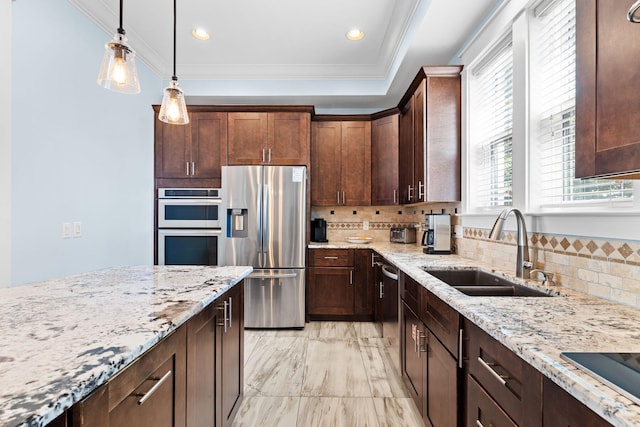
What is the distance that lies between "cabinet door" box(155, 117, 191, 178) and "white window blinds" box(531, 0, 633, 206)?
10.9ft

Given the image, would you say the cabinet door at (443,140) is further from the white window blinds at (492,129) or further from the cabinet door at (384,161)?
the cabinet door at (384,161)

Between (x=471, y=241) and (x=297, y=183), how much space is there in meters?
1.81

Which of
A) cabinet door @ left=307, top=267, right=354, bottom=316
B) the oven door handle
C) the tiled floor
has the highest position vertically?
the oven door handle

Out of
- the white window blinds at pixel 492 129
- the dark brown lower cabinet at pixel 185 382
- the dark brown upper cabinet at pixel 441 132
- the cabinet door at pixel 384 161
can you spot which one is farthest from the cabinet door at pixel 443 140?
the dark brown lower cabinet at pixel 185 382

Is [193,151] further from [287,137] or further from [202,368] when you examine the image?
[202,368]

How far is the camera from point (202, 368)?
4.25ft

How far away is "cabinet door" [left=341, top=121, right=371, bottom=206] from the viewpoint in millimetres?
3891

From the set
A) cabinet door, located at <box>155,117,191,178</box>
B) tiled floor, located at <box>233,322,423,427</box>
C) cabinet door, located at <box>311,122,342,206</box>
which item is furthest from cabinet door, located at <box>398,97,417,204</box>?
cabinet door, located at <box>155,117,191,178</box>

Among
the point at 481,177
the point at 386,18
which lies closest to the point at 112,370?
the point at 481,177

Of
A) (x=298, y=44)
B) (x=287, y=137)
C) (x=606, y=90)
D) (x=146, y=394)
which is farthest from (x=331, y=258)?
(x=606, y=90)

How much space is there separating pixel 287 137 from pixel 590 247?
115 inches

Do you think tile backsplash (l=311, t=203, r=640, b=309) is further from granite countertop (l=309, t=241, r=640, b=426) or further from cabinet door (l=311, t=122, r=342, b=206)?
cabinet door (l=311, t=122, r=342, b=206)

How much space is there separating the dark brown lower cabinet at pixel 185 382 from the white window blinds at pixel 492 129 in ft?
6.36

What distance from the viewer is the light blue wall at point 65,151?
211cm
